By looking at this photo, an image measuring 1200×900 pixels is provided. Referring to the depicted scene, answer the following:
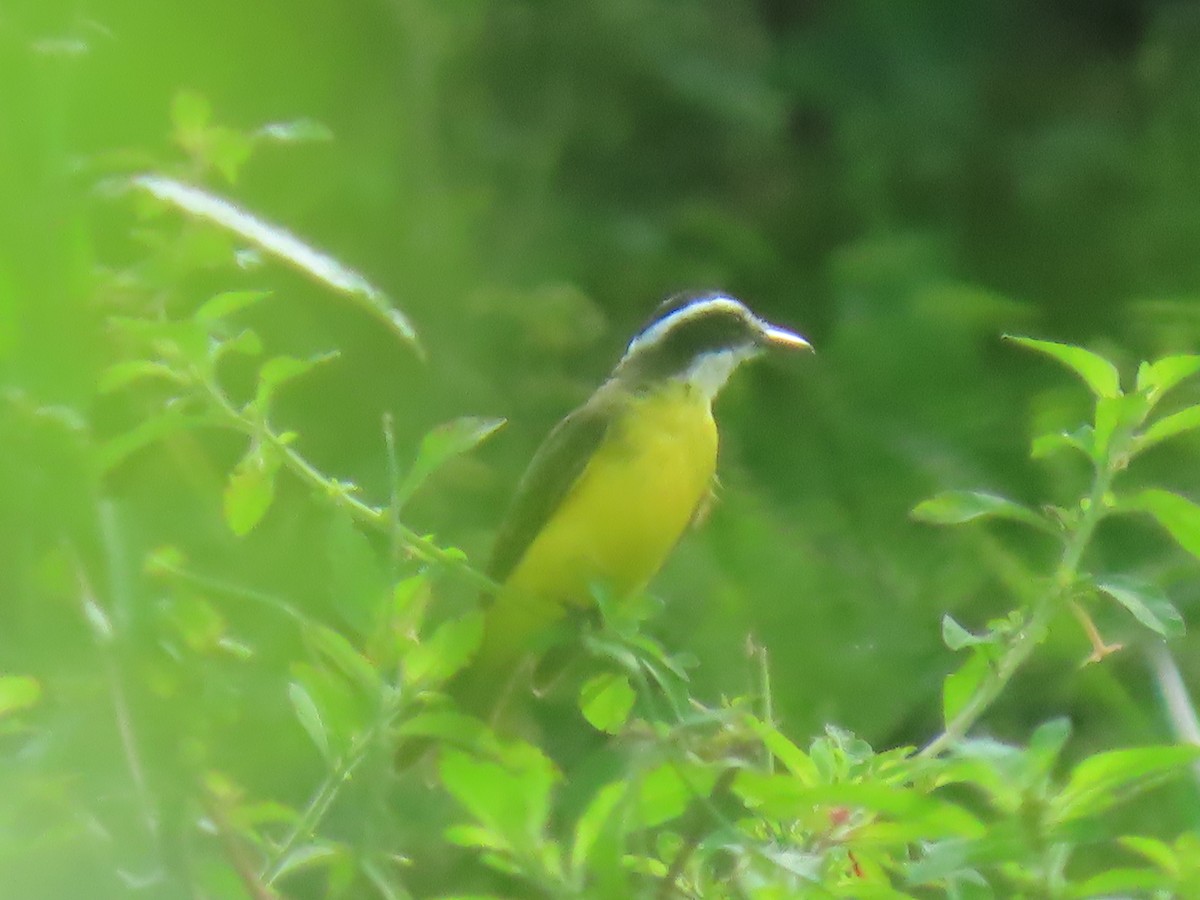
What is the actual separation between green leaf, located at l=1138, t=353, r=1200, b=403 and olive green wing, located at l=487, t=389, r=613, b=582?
94 centimetres

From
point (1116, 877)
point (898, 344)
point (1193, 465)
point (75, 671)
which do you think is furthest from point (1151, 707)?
point (75, 671)

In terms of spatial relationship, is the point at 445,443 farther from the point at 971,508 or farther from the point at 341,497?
the point at 971,508

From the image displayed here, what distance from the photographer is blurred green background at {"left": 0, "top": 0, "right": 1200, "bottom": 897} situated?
6.66 feet

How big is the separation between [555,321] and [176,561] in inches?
64.2

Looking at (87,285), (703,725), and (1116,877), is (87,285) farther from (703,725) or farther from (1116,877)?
(1116,877)

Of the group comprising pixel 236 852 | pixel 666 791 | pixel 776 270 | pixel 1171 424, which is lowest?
pixel 236 852

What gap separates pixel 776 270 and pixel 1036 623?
2.55 metres

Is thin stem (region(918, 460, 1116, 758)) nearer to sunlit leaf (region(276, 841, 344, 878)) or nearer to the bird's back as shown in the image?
sunlit leaf (region(276, 841, 344, 878))

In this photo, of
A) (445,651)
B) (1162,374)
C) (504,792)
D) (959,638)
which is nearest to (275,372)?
(445,651)

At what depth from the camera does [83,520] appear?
0.56m

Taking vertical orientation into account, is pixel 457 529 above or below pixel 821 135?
below

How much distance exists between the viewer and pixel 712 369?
2.26 m

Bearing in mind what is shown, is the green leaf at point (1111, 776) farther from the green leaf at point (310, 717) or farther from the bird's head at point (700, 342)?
the bird's head at point (700, 342)

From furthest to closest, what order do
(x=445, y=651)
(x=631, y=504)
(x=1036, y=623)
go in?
(x=631, y=504) → (x=1036, y=623) → (x=445, y=651)
